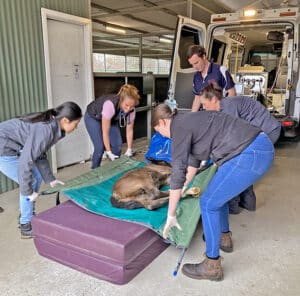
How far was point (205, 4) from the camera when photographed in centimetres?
776

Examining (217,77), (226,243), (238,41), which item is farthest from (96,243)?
(238,41)

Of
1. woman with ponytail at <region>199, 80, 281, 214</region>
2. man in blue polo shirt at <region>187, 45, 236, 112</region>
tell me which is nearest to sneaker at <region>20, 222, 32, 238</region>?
woman with ponytail at <region>199, 80, 281, 214</region>

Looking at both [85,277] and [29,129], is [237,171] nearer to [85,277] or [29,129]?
[85,277]

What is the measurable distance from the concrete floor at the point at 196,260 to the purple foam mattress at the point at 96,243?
0.21ft

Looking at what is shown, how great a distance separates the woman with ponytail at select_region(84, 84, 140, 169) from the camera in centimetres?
311

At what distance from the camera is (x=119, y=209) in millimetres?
2436

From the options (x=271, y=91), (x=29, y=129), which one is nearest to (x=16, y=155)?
(x=29, y=129)

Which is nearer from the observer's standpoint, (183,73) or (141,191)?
(141,191)

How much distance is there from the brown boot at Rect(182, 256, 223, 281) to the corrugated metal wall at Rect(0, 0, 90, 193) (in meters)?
2.55

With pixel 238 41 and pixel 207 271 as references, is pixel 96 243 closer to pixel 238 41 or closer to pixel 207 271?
Answer: pixel 207 271

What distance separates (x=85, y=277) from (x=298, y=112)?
16.0 feet

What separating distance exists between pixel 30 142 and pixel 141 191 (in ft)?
3.18

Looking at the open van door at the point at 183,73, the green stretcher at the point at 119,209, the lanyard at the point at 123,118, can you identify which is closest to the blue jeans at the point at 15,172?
the green stretcher at the point at 119,209

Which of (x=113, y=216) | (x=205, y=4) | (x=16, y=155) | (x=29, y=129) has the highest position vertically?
(x=205, y=4)
